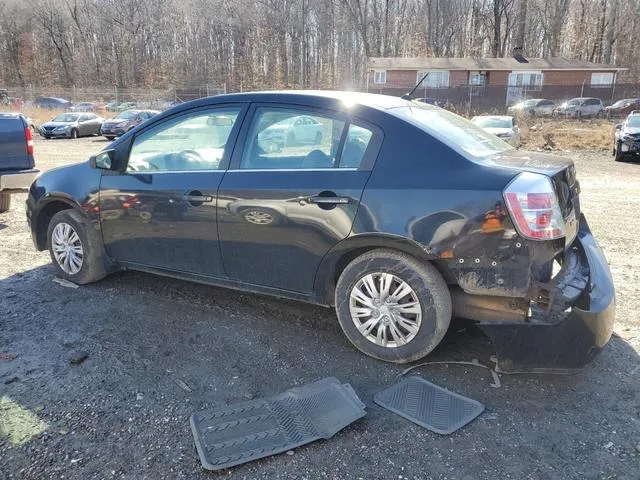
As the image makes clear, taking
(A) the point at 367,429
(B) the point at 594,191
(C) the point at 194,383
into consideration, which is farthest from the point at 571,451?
(B) the point at 594,191

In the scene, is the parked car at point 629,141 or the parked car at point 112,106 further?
the parked car at point 112,106

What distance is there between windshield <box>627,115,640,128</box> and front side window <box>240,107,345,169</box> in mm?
16743

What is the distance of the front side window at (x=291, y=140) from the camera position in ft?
11.3

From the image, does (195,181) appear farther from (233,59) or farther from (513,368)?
(233,59)

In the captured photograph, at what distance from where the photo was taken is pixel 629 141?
15.7m

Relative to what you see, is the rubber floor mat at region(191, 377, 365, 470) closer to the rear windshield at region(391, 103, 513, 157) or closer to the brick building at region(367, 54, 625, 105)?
the rear windshield at region(391, 103, 513, 157)

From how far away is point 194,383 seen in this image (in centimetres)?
318

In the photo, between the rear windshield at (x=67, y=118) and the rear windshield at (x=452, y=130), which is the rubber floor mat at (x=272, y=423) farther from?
the rear windshield at (x=67, y=118)

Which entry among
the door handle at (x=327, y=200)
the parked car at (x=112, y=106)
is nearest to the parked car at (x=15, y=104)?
the parked car at (x=112, y=106)

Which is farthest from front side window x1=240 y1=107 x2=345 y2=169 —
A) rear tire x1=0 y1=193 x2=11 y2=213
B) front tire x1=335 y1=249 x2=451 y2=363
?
rear tire x1=0 y1=193 x2=11 y2=213

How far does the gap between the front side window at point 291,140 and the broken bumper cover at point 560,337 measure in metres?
1.53

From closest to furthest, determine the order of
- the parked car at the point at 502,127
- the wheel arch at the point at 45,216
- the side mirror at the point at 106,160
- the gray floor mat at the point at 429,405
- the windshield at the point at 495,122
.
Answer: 1. the gray floor mat at the point at 429,405
2. the side mirror at the point at 106,160
3. the wheel arch at the point at 45,216
4. the parked car at the point at 502,127
5. the windshield at the point at 495,122

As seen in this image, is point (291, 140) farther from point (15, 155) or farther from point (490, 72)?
point (490, 72)

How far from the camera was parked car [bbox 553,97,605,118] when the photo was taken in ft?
111
